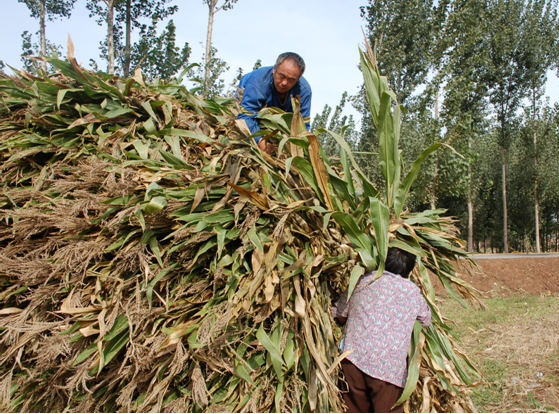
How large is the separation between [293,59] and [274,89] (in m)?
0.27

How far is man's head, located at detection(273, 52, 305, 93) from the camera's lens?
8.33 ft

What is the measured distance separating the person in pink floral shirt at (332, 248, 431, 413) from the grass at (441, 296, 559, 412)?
62 centimetres

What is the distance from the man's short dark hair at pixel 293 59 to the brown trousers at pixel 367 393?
188cm

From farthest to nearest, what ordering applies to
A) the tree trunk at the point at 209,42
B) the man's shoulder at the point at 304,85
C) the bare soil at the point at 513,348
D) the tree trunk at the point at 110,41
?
the tree trunk at the point at 110,41 → the tree trunk at the point at 209,42 → the bare soil at the point at 513,348 → the man's shoulder at the point at 304,85

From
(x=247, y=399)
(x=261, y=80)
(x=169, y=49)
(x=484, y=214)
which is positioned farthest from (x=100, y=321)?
(x=484, y=214)

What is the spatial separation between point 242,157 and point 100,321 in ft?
3.51

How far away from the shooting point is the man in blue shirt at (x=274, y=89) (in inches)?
100.0

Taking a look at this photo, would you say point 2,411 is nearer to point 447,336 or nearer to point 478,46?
point 447,336

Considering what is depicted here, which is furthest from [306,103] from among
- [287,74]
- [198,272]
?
[198,272]

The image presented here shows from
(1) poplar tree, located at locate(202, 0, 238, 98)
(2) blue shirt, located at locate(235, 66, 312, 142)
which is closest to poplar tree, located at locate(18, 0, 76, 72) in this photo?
(1) poplar tree, located at locate(202, 0, 238, 98)

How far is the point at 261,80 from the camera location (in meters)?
2.69

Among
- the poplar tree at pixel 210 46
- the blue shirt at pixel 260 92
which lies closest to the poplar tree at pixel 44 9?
the poplar tree at pixel 210 46

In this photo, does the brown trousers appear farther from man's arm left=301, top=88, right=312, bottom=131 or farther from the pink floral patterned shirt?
man's arm left=301, top=88, right=312, bottom=131

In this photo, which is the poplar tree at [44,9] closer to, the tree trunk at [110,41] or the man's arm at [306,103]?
the tree trunk at [110,41]
